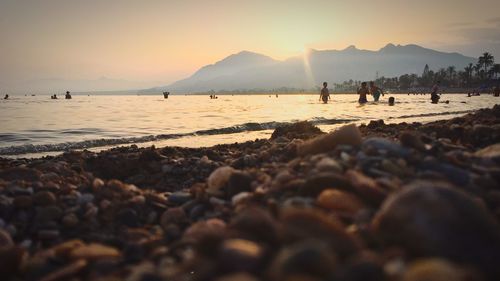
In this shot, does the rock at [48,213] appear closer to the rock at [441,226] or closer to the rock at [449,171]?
the rock at [441,226]

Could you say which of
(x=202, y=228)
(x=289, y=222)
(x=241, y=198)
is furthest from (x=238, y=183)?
(x=289, y=222)

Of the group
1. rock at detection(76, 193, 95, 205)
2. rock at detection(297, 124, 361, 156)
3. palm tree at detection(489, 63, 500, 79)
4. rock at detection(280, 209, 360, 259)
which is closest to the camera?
rock at detection(280, 209, 360, 259)

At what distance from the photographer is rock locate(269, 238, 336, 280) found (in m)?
1.81

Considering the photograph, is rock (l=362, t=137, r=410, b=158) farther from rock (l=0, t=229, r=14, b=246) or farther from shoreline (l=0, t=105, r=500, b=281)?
rock (l=0, t=229, r=14, b=246)

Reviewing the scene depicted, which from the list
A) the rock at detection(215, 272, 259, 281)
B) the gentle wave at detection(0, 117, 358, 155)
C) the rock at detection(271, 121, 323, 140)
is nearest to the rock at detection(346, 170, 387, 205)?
the rock at detection(215, 272, 259, 281)

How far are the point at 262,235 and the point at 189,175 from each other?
13.1 ft

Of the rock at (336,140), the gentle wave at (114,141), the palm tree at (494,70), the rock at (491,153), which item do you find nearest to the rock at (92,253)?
the rock at (336,140)

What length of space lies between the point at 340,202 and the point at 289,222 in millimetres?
674

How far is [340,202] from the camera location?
278 cm

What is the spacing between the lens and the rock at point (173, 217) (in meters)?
3.58

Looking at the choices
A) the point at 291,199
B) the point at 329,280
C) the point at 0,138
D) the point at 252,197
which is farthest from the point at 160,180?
the point at 0,138

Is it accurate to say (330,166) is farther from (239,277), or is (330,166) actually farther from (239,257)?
(239,277)

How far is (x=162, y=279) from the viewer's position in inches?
85.8

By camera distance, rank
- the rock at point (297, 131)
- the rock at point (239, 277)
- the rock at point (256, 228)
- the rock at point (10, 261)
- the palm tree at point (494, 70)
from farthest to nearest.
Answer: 1. the palm tree at point (494, 70)
2. the rock at point (297, 131)
3. the rock at point (10, 261)
4. the rock at point (256, 228)
5. the rock at point (239, 277)
